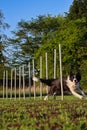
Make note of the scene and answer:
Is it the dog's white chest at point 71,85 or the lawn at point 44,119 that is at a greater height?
the dog's white chest at point 71,85

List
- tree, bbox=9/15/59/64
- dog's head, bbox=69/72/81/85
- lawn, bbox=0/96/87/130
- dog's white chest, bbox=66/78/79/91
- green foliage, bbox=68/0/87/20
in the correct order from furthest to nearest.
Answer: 1. tree, bbox=9/15/59/64
2. green foliage, bbox=68/0/87/20
3. dog's white chest, bbox=66/78/79/91
4. dog's head, bbox=69/72/81/85
5. lawn, bbox=0/96/87/130

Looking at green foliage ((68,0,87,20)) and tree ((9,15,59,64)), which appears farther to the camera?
tree ((9,15,59,64))

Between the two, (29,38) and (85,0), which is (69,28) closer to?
(85,0)

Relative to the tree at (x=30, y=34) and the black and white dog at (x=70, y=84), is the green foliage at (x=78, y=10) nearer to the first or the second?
the tree at (x=30, y=34)

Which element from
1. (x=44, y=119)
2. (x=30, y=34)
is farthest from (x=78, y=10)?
(x=44, y=119)

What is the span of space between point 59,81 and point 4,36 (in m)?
40.3

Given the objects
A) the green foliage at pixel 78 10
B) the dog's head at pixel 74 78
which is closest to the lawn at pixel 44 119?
the dog's head at pixel 74 78

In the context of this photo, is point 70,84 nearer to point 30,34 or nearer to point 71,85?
point 71,85

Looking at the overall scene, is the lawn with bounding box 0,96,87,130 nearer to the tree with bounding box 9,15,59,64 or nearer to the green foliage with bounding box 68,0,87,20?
the green foliage with bounding box 68,0,87,20

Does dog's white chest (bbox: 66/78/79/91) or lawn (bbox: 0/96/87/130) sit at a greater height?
dog's white chest (bbox: 66/78/79/91)

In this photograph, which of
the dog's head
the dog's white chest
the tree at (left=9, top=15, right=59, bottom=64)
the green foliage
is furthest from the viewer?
the tree at (left=9, top=15, right=59, bottom=64)

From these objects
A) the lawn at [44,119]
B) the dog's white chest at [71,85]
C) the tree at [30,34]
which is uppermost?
the tree at [30,34]

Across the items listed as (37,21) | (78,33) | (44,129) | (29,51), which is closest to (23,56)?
(29,51)

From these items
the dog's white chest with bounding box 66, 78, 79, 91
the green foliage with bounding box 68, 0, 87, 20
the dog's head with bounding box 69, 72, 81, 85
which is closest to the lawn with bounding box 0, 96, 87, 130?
the dog's head with bounding box 69, 72, 81, 85
